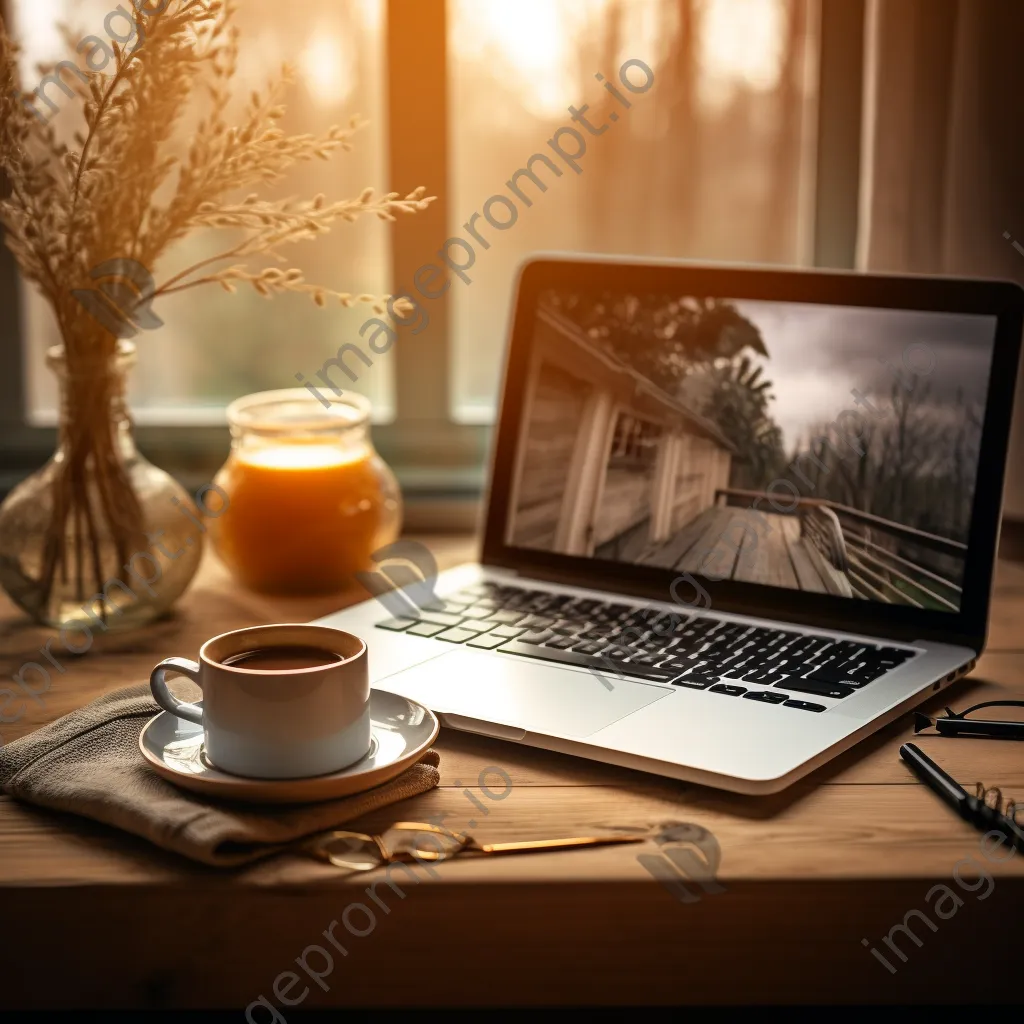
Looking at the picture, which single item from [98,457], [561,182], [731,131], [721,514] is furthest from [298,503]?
[731,131]

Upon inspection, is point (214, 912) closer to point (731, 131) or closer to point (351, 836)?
point (351, 836)

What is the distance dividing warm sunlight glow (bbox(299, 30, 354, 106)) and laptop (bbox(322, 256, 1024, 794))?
16.6 inches

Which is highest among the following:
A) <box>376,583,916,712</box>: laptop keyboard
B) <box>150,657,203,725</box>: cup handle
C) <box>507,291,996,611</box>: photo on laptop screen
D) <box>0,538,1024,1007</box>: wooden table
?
<box>507,291,996,611</box>: photo on laptop screen

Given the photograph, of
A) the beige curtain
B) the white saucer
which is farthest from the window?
the white saucer

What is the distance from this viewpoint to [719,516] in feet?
3.78

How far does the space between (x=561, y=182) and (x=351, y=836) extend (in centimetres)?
96

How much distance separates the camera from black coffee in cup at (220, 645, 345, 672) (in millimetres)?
830

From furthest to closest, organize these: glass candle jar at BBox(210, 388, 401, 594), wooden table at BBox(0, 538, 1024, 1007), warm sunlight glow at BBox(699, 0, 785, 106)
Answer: warm sunlight glow at BBox(699, 0, 785, 106), glass candle jar at BBox(210, 388, 401, 594), wooden table at BBox(0, 538, 1024, 1007)

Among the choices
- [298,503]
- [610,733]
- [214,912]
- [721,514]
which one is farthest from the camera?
[298,503]

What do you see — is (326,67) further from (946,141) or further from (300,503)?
(946,141)

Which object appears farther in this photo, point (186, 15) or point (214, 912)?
point (186, 15)

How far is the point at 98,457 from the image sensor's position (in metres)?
1.16

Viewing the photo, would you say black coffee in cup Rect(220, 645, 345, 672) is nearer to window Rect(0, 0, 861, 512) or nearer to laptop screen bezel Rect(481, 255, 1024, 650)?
laptop screen bezel Rect(481, 255, 1024, 650)

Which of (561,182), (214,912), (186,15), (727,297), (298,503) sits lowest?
(214,912)
